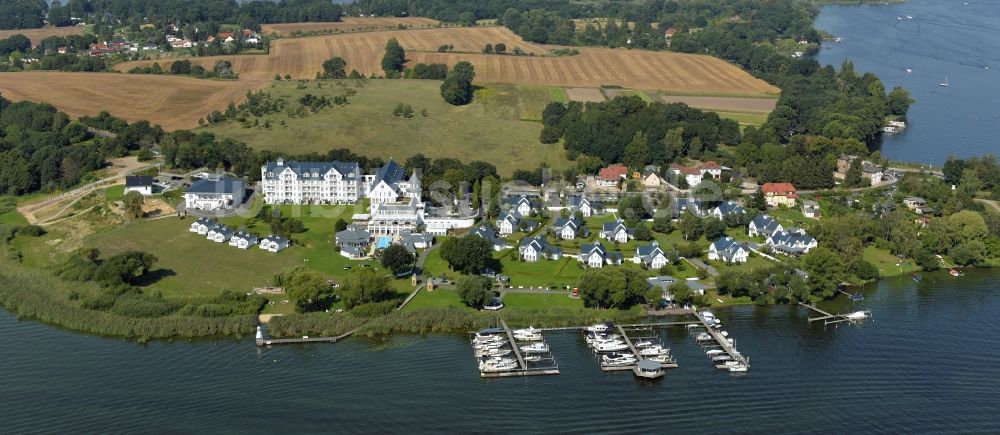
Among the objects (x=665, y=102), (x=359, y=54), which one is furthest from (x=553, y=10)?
(x=665, y=102)

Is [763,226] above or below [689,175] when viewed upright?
below

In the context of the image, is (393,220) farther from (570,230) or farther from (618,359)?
(618,359)

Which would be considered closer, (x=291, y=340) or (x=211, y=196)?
(x=291, y=340)

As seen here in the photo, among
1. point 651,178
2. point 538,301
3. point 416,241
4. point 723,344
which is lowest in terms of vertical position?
point 723,344

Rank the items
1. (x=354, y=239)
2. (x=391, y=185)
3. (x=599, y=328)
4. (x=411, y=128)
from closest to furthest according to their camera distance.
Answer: (x=599, y=328) < (x=354, y=239) < (x=391, y=185) < (x=411, y=128)

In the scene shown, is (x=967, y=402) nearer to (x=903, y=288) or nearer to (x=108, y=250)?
(x=903, y=288)

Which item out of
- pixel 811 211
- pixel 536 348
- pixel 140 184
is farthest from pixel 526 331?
pixel 140 184

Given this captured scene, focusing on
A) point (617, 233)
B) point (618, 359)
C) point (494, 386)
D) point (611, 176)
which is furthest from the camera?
point (611, 176)

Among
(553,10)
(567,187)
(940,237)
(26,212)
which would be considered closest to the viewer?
(940,237)

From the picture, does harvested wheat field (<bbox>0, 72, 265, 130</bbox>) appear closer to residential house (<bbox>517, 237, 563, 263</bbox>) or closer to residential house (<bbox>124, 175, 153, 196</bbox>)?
residential house (<bbox>124, 175, 153, 196</bbox>)
